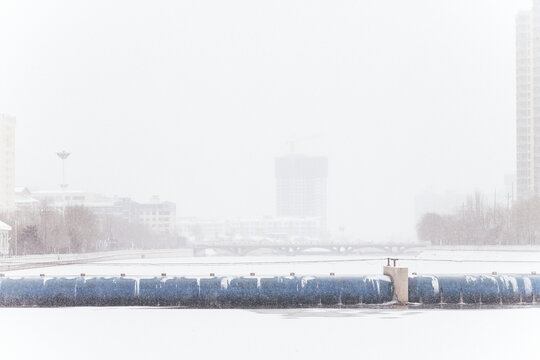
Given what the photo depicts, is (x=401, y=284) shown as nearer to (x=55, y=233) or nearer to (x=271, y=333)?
(x=271, y=333)

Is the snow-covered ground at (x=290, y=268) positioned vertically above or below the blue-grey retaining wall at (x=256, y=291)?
below

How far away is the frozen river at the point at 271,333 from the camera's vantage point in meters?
27.6

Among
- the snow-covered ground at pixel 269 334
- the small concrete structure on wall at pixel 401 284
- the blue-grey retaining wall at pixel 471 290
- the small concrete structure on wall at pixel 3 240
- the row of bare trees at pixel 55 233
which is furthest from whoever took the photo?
the row of bare trees at pixel 55 233

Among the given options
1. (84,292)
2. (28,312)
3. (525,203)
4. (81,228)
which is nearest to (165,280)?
(84,292)

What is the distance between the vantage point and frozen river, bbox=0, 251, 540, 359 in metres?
27.6

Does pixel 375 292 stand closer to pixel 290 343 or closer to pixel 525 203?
pixel 290 343

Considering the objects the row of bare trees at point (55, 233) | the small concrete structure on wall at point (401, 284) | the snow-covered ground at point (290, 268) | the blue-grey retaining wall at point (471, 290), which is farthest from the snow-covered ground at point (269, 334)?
the row of bare trees at point (55, 233)

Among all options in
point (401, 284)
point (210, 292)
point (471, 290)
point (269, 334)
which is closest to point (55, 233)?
point (210, 292)

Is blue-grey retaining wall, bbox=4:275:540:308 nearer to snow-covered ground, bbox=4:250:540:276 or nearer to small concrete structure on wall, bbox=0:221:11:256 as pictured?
snow-covered ground, bbox=4:250:540:276

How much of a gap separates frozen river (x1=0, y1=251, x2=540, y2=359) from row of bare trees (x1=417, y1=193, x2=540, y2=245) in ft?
416

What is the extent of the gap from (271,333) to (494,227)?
499 ft

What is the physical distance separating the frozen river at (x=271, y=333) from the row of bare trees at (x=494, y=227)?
12686 cm

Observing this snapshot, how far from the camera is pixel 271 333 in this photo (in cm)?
3186

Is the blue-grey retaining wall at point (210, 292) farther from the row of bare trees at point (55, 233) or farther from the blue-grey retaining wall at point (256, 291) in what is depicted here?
the row of bare trees at point (55, 233)
